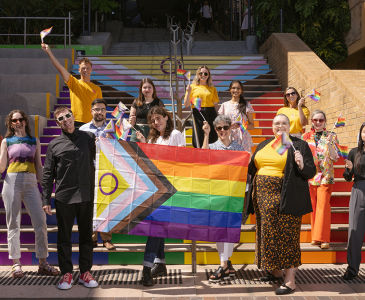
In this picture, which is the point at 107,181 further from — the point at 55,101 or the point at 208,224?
the point at 55,101

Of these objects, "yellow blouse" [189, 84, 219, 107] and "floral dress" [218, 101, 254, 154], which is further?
"yellow blouse" [189, 84, 219, 107]

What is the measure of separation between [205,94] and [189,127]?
7.18 feet

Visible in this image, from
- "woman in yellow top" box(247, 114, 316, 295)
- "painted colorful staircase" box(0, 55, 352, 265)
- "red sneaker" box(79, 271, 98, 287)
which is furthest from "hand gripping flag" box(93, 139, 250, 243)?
"painted colorful staircase" box(0, 55, 352, 265)

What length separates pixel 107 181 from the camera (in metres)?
4.27

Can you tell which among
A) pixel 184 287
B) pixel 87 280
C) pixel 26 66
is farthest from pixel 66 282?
pixel 26 66

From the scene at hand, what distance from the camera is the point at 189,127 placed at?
780 cm

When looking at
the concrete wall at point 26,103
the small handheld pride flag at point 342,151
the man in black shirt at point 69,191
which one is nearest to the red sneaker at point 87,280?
the man in black shirt at point 69,191

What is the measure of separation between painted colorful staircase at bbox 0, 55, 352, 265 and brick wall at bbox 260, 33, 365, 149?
Answer: 1.55 feet

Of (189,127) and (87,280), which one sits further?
(189,127)

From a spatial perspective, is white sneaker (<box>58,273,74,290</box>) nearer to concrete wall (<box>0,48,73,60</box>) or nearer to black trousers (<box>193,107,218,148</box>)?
black trousers (<box>193,107,218,148</box>)

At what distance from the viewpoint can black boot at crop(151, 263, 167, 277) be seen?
14.3 ft

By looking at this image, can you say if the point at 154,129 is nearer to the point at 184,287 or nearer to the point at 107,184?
the point at 107,184

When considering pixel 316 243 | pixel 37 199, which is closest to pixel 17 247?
pixel 37 199

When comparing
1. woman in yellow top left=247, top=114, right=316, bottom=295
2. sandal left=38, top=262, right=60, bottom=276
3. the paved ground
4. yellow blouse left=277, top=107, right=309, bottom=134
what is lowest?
the paved ground
